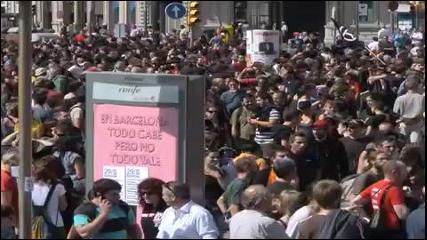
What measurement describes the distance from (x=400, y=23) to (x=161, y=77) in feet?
139

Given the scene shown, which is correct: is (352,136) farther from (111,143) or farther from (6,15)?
(6,15)

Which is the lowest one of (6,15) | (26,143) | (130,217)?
(130,217)

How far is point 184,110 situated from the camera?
10180 millimetres

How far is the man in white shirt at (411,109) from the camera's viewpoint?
15.4 metres

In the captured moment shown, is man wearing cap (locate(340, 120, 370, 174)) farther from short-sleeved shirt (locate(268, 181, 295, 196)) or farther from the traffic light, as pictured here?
the traffic light

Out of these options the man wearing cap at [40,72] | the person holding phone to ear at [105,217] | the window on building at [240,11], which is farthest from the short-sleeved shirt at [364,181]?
the window on building at [240,11]

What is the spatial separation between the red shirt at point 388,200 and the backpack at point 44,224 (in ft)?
8.14

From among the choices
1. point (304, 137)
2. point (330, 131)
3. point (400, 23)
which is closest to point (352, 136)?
point (330, 131)

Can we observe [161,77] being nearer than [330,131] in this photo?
Yes

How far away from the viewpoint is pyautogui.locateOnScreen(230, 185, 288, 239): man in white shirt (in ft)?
27.6

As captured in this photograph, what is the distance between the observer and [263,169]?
10.9m

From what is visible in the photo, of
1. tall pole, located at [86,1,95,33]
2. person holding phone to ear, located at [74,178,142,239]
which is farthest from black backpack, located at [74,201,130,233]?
tall pole, located at [86,1,95,33]

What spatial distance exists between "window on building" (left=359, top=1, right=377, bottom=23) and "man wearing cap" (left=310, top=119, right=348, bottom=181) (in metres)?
49.2

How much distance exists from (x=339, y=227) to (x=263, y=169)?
7.85ft
